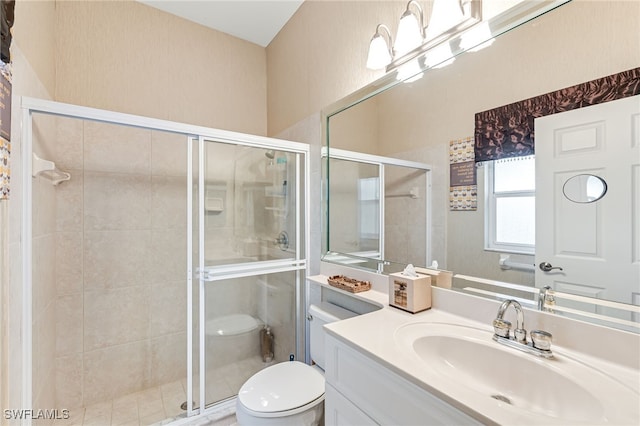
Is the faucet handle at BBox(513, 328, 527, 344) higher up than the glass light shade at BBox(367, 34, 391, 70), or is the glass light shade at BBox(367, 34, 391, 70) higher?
the glass light shade at BBox(367, 34, 391, 70)

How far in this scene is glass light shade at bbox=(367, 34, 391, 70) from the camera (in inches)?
50.5

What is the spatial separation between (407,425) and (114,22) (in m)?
2.74

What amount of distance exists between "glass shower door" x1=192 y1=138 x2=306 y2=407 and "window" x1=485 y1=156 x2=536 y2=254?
47.6 inches

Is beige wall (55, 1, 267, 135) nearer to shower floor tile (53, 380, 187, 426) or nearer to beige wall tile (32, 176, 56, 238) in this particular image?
beige wall tile (32, 176, 56, 238)

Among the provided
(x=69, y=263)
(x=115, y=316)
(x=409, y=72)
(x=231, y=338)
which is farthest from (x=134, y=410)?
(x=409, y=72)

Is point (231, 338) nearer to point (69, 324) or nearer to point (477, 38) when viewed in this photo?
point (69, 324)

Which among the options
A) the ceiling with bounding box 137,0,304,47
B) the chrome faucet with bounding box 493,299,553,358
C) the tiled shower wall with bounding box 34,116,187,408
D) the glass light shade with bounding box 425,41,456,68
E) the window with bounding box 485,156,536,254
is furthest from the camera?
the ceiling with bounding box 137,0,304,47

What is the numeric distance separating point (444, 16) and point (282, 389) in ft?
5.55

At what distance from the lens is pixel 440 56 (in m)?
1.08

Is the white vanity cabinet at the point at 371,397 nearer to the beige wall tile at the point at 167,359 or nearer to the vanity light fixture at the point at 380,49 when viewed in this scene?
the vanity light fixture at the point at 380,49

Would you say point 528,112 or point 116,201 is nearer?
point 528,112

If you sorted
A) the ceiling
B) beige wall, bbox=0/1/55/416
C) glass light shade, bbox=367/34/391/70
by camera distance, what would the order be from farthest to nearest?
the ceiling, glass light shade, bbox=367/34/391/70, beige wall, bbox=0/1/55/416

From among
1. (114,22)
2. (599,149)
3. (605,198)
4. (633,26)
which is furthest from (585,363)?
(114,22)

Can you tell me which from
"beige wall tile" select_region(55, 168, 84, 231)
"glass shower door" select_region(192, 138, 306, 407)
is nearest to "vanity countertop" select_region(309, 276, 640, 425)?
"glass shower door" select_region(192, 138, 306, 407)
